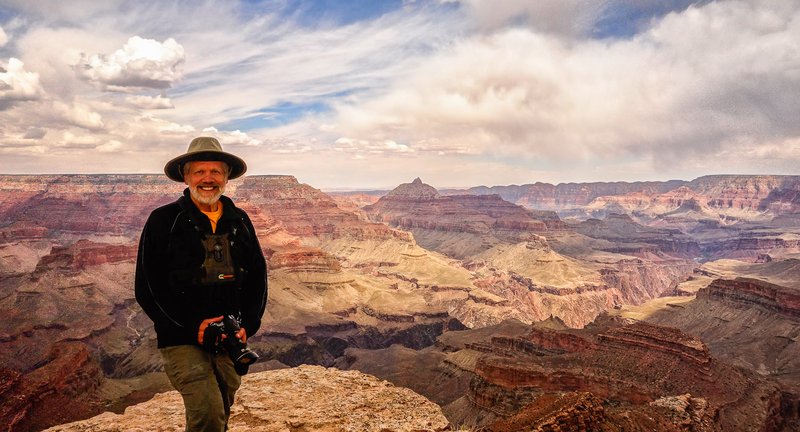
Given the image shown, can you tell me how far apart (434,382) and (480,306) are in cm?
6821

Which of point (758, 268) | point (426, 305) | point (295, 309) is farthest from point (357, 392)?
point (758, 268)

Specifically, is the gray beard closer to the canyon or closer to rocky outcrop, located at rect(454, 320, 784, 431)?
the canyon

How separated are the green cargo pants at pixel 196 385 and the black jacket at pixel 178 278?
168 millimetres

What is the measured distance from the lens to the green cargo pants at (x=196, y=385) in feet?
22.3

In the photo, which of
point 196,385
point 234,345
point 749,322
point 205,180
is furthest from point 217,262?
point 749,322

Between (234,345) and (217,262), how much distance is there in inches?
46.6

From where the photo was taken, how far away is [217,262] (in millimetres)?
7113

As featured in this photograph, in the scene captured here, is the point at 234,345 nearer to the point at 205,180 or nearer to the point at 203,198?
the point at 203,198

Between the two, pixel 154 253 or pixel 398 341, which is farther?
pixel 398 341

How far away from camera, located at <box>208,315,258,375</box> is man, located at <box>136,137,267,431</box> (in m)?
0.04

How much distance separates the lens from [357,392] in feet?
41.0

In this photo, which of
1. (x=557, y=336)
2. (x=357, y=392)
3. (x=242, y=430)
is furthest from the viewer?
(x=557, y=336)

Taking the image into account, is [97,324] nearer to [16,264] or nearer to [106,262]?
[106,262]

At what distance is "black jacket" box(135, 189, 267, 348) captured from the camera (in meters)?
6.81
